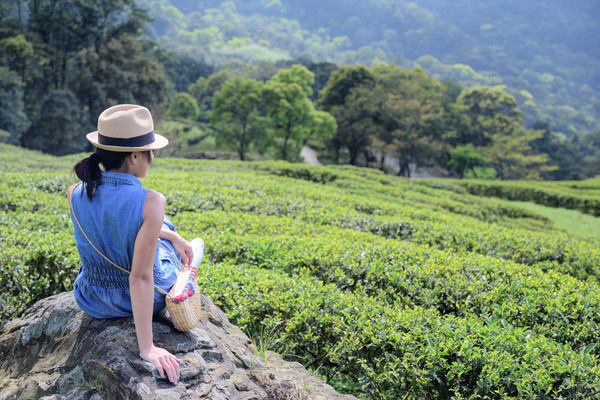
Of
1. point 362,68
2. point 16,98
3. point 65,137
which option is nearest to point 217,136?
point 65,137

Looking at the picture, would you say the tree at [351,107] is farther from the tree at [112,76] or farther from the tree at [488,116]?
the tree at [112,76]

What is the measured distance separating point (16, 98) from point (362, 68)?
2763 centimetres

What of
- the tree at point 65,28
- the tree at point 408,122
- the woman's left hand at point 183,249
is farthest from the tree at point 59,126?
the woman's left hand at point 183,249

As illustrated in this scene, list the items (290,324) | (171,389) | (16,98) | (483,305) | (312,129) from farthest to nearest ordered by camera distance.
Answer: (312,129), (16,98), (483,305), (290,324), (171,389)

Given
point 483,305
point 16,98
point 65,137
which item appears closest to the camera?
point 483,305

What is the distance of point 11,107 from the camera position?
23.8 meters

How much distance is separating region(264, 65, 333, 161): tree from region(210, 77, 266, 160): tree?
3.34 ft

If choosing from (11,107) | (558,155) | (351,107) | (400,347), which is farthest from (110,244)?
(558,155)

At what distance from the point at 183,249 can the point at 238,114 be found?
30163mm

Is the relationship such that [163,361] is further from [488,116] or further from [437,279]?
[488,116]

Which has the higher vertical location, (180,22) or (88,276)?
(180,22)

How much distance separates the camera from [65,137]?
2594cm

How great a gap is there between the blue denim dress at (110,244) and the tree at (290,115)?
28998 mm

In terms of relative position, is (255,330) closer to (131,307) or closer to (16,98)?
(131,307)
